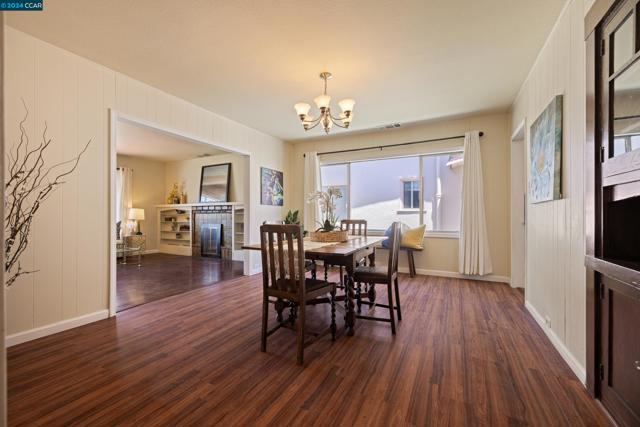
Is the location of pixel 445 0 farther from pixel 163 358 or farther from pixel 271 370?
pixel 163 358

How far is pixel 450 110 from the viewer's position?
4.02 m

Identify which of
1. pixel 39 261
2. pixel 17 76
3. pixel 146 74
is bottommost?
pixel 39 261

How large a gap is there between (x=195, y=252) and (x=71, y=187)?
4.76 metres

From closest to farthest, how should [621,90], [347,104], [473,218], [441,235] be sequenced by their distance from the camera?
[621,90]
[347,104]
[473,218]
[441,235]

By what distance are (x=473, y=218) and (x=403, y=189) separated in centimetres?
129

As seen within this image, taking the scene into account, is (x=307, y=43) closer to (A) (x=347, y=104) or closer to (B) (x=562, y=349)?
(A) (x=347, y=104)

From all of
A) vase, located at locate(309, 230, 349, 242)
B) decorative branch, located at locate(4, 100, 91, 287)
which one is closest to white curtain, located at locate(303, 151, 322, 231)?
vase, located at locate(309, 230, 349, 242)

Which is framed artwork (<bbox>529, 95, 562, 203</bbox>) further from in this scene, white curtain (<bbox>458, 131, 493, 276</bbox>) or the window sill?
the window sill

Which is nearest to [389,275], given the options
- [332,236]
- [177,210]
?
[332,236]

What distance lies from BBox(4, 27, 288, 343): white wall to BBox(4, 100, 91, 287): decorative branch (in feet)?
0.18

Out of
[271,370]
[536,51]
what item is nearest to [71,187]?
[271,370]

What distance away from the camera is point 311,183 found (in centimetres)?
555

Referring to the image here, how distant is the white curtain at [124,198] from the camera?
6.71 m

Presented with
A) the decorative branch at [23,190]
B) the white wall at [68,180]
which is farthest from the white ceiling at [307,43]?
the decorative branch at [23,190]
